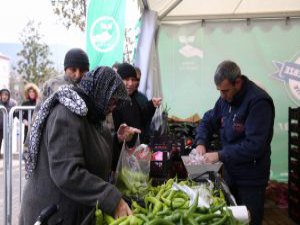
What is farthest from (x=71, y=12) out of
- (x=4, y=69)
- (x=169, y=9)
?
(x=4, y=69)

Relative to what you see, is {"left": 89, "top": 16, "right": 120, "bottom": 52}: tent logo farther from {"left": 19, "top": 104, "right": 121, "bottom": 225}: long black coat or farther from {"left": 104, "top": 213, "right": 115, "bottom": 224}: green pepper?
{"left": 104, "top": 213, "right": 115, "bottom": 224}: green pepper

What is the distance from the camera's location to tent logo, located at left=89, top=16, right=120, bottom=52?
4270 millimetres

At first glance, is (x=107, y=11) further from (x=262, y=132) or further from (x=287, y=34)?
(x=287, y=34)

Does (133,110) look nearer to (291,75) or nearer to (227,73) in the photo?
(227,73)

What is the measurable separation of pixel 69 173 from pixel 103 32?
2.61 m

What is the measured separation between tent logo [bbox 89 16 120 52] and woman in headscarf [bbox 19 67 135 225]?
7.12 ft

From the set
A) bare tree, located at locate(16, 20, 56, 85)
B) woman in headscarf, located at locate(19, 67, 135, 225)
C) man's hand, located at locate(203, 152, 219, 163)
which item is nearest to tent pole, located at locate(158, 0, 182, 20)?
man's hand, located at locate(203, 152, 219, 163)

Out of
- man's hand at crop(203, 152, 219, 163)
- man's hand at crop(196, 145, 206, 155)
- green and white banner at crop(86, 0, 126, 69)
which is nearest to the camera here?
man's hand at crop(203, 152, 219, 163)

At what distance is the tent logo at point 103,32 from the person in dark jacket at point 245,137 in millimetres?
1444

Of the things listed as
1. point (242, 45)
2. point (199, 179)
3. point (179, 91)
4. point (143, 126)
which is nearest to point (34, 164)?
point (199, 179)

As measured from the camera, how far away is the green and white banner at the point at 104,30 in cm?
424

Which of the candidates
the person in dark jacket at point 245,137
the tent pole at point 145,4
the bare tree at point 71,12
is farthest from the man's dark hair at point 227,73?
the bare tree at point 71,12

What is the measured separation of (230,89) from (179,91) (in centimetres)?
346

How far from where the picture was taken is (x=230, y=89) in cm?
330
